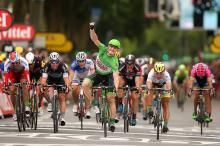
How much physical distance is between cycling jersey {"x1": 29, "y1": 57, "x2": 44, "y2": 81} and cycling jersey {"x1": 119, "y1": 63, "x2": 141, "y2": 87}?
Answer: 6.70ft

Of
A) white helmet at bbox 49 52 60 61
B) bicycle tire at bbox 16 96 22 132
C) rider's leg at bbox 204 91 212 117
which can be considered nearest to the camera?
white helmet at bbox 49 52 60 61

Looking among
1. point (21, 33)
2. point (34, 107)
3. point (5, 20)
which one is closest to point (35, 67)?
point (34, 107)

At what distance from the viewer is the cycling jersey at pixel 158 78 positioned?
22.7m

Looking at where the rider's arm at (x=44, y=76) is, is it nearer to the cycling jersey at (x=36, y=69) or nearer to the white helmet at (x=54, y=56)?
the white helmet at (x=54, y=56)

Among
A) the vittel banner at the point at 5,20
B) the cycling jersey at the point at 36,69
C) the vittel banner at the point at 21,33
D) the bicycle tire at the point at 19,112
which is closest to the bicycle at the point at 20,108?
the bicycle tire at the point at 19,112

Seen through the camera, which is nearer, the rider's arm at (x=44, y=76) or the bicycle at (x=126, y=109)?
the rider's arm at (x=44, y=76)

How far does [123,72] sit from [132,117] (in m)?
1.16

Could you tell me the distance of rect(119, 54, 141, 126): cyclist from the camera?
2400 cm

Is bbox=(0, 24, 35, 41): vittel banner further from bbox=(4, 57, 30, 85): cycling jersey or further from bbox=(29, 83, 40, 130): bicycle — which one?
bbox=(4, 57, 30, 85): cycling jersey

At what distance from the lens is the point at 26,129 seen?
22.5 m

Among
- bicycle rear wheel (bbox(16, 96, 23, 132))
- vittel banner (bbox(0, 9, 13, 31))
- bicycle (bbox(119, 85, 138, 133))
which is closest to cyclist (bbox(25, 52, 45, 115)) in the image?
bicycle (bbox(119, 85, 138, 133))

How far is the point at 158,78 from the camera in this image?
22.9 metres

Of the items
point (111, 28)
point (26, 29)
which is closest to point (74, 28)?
point (111, 28)

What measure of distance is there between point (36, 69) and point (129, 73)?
2418 millimetres
